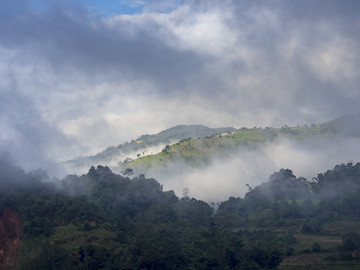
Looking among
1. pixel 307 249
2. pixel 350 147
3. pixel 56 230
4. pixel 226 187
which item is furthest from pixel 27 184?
pixel 350 147

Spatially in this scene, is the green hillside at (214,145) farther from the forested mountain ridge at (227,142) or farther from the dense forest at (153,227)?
the dense forest at (153,227)

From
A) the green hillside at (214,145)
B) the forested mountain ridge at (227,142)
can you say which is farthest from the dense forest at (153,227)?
the forested mountain ridge at (227,142)

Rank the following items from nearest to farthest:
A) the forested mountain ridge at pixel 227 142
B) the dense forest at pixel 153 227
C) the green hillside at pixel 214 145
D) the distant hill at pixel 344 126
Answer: the dense forest at pixel 153 227
the green hillside at pixel 214 145
the forested mountain ridge at pixel 227 142
the distant hill at pixel 344 126

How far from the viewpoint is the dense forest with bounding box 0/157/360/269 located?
53.1 m

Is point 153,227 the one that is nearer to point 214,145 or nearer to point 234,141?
point 214,145

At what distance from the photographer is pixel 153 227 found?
211ft

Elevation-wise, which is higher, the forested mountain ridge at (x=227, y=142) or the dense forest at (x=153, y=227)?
the forested mountain ridge at (x=227, y=142)

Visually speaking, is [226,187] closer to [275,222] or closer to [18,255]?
[275,222]

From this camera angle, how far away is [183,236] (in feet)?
218

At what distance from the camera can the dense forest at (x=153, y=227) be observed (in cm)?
5306

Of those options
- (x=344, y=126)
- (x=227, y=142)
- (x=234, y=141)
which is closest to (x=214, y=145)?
(x=227, y=142)

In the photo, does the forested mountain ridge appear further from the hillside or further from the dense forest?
the dense forest

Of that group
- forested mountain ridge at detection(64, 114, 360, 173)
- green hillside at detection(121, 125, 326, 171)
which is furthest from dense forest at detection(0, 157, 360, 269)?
forested mountain ridge at detection(64, 114, 360, 173)

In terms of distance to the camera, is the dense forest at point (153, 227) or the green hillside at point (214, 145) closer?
the dense forest at point (153, 227)
